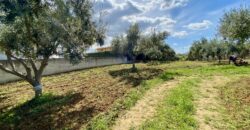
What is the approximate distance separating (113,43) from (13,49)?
1182 inches

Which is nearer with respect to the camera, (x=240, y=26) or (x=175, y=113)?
(x=175, y=113)

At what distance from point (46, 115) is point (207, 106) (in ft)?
23.7

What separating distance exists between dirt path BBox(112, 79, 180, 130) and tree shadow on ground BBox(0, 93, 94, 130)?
154 cm

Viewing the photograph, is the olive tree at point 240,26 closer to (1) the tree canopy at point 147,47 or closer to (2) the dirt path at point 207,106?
(2) the dirt path at point 207,106

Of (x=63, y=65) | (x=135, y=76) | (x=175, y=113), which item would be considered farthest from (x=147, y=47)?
(x=175, y=113)

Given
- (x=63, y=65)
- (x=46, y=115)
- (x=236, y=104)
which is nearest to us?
(x=46, y=115)

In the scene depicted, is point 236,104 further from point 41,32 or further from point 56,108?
point 41,32

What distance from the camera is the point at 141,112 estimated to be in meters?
11.6

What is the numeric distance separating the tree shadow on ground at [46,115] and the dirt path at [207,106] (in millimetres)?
4511

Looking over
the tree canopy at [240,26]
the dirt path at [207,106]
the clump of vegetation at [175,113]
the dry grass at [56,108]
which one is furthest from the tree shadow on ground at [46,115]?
the tree canopy at [240,26]

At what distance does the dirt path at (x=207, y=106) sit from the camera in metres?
10.0

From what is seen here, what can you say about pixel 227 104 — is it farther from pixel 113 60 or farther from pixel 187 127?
pixel 113 60

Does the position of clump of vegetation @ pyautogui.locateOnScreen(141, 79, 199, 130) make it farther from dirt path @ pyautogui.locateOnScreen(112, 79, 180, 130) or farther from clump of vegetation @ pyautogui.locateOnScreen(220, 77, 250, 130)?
clump of vegetation @ pyautogui.locateOnScreen(220, 77, 250, 130)

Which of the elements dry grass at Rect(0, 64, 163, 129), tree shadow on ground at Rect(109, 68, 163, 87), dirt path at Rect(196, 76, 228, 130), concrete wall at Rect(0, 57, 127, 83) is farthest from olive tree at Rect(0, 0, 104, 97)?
concrete wall at Rect(0, 57, 127, 83)
